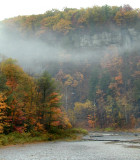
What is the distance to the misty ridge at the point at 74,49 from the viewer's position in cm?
12112

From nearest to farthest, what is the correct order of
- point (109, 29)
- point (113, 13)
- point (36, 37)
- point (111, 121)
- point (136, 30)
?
point (111, 121)
point (136, 30)
point (109, 29)
point (113, 13)
point (36, 37)

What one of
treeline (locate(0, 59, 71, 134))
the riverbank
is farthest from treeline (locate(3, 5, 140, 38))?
treeline (locate(0, 59, 71, 134))

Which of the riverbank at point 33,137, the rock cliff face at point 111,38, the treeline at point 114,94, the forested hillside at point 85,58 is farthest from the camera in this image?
the rock cliff face at point 111,38

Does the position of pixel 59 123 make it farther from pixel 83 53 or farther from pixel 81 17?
pixel 81 17

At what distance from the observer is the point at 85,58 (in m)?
121

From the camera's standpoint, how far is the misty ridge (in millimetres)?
121125

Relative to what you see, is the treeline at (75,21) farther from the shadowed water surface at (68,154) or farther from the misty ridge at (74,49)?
the shadowed water surface at (68,154)

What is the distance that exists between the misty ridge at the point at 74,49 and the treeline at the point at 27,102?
77151 mm

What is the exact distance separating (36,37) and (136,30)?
67574 mm

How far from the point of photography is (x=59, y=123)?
37.9m

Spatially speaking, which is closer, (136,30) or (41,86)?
(41,86)

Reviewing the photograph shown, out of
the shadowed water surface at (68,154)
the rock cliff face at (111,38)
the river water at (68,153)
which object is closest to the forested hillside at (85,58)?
the rock cliff face at (111,38)

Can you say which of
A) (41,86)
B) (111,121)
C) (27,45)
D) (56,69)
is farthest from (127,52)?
(41,86)

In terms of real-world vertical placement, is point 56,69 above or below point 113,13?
below
